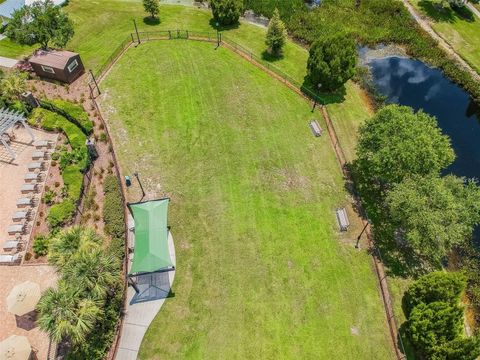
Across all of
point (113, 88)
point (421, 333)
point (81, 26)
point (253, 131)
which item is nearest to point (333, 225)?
point (421, 333)

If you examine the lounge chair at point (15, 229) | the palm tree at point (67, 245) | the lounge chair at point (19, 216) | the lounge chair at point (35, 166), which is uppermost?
the palm tree at point (67, 245)

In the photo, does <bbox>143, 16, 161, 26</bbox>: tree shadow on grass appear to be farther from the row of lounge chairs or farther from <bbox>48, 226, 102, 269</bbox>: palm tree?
<bbox>48, 226, 102, 269</bbox>: palm tree

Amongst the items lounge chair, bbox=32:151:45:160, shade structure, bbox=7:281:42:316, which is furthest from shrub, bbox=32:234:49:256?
lounge chair, bbox=32:151:45:160

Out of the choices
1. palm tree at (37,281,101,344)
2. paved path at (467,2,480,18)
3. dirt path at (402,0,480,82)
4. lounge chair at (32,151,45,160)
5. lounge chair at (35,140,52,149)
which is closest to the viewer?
palm tree at (37,281,101,344)

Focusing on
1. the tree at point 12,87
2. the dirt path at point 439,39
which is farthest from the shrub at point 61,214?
the dirt path at point 439,39

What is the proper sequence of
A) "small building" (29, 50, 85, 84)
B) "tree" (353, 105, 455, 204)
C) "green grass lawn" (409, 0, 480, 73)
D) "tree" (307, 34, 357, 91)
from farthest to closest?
"green grass lawn" (409, 0, 480, 73)
"small building" (29, 50, 85, 84)
"tree" (307, 34, 357, 91)
"tree" (353, 105, 455, 204)

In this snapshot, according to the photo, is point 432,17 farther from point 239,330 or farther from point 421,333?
point 239,330

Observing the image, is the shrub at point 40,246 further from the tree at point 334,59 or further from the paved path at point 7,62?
the tree at point 334,59
